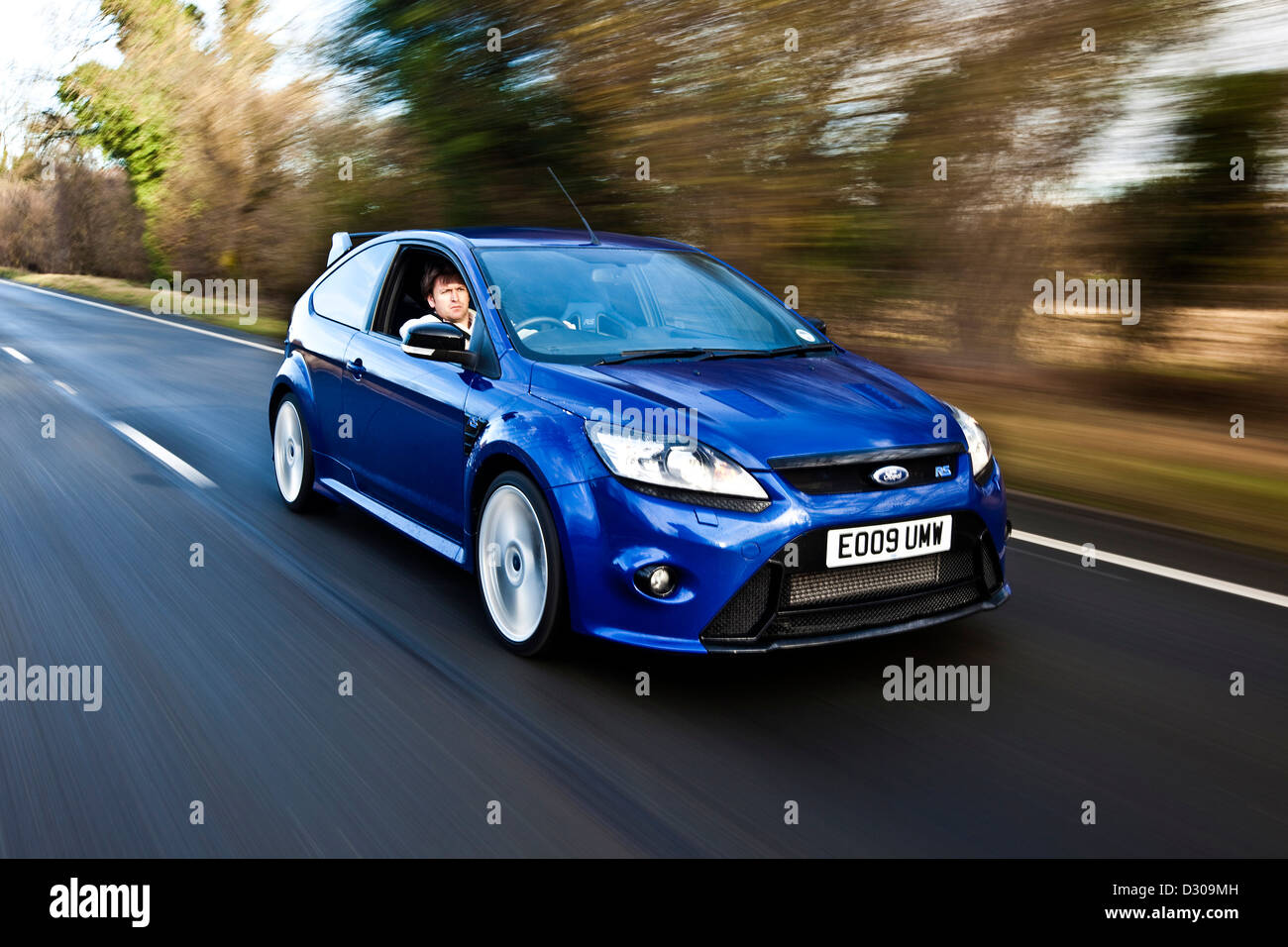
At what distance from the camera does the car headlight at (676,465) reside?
3.99 meters

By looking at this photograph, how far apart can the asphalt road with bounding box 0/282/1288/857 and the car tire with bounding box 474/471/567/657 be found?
0.13 m

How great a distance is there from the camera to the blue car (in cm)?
397

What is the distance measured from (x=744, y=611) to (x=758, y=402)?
812mm

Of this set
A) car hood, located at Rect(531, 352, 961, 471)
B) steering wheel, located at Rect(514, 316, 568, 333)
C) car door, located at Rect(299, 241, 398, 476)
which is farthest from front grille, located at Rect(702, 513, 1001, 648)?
car door, located at Rect(299, 241, 398, 476)

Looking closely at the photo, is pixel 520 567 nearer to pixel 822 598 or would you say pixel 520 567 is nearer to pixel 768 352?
pixel 822 598

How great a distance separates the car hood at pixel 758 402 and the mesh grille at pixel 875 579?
40 cm

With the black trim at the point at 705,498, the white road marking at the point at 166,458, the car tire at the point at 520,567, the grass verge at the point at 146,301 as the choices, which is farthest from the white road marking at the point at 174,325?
the black trim at the point at 705,498

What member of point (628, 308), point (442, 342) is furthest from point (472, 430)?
point (628, 308)

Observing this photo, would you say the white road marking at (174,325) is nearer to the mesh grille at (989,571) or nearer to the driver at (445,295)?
the driver at (445,295)

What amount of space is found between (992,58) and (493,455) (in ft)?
27.6

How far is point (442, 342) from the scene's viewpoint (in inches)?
195

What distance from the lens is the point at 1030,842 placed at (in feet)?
10.4
